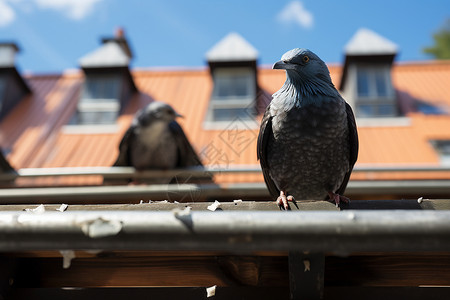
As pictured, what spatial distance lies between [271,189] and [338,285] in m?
1.35

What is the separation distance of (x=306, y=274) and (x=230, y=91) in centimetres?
688

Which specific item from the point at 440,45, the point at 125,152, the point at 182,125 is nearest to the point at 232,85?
the point at 182,125

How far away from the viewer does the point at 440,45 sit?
64.6 feet

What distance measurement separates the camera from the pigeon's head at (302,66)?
2.27 meters

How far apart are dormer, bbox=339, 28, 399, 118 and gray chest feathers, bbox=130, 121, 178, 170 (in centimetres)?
394

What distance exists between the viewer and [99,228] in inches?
44.6

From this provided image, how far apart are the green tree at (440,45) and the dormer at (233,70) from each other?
48.7ft

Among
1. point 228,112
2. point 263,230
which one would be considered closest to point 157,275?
point 263,230

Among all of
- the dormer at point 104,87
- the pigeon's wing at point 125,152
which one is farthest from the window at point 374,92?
the dormer at point 104,87

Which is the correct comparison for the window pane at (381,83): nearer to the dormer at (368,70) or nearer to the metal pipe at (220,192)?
the dormer at (368,70)

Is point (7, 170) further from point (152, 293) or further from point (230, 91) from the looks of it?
point (230, 91)

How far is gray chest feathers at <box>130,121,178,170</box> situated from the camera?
5141mm

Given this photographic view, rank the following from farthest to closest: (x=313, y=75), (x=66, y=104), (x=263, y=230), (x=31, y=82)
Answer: (x=31, y=82), (x=66, y=104), (x=313, y=75), (x=263, y=230)

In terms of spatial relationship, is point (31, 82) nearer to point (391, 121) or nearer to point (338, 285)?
point (391, 121)
